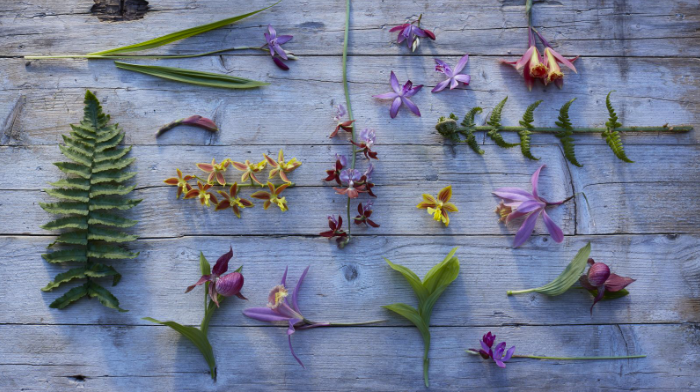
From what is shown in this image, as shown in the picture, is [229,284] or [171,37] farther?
[171,37]

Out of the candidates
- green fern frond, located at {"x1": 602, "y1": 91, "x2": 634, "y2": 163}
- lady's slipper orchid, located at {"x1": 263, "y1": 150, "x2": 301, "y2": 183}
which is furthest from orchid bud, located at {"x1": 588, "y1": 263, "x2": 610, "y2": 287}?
lady's slipper orchid, located at {"x1": 263, "y1": 150, "x2": 301, "y2": 183}

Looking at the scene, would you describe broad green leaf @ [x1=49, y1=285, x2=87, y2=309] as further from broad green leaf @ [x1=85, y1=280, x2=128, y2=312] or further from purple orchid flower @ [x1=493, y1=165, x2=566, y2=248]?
purple orchid flower @ [x1=493, y1=165, x2=566, y2=248]

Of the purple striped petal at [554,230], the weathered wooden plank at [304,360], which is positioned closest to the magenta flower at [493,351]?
the weathered wooden plank at [304,360]

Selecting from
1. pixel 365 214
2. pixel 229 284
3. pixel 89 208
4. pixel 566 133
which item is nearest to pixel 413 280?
pixel 365 214

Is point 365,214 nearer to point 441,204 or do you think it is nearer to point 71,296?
point 441,204

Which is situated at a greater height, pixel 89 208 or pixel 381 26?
pixel 381 26

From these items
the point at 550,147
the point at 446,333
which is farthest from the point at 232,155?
the point at 550,147
